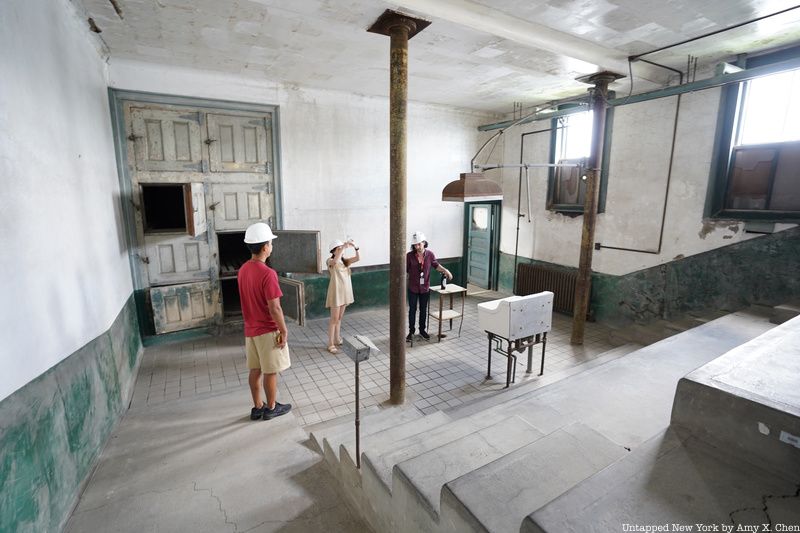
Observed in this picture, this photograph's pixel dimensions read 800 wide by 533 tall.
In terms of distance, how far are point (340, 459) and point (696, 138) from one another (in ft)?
21.2

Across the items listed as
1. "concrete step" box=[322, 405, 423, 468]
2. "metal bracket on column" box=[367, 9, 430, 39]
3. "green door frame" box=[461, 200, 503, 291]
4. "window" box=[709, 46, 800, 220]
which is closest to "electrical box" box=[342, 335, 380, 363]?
"concrete step" box=[322, 405, 423, 468]

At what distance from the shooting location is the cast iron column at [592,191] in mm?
5559

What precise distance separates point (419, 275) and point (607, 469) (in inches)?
176

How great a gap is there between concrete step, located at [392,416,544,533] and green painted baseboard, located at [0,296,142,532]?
2.00 meters

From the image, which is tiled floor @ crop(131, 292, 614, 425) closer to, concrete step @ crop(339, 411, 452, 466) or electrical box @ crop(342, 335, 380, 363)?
concrete step @ crop(339, 411, 452, 466)

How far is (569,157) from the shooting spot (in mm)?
7531

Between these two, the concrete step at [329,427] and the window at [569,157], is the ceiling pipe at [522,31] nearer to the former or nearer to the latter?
the window at [569,157]

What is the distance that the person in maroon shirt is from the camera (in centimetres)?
609

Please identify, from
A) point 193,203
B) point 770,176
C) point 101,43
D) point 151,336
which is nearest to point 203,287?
point 151,336

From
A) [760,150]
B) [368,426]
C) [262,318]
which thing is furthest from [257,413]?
[760,150]

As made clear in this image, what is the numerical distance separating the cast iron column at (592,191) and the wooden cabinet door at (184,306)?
592cm

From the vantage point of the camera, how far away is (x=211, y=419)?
12.9ft

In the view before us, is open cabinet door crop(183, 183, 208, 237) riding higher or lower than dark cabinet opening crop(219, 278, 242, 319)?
higher

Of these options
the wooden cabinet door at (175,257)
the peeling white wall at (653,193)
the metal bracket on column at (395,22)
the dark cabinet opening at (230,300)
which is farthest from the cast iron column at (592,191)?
the wooden cabinet door at (175,257)
